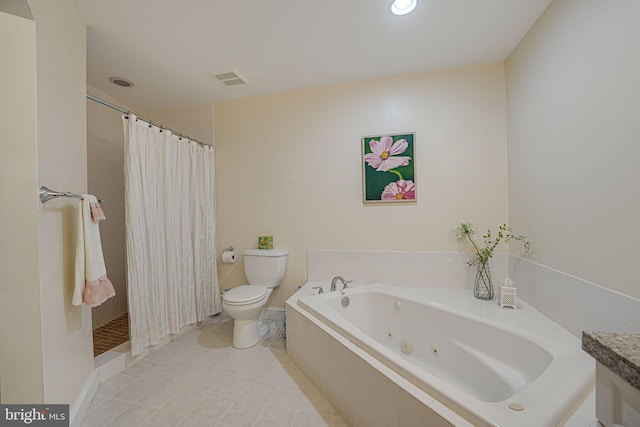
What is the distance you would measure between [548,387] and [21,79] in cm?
244

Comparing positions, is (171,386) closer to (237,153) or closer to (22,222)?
(22,222)

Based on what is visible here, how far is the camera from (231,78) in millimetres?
2371

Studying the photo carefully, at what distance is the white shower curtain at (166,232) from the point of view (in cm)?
195

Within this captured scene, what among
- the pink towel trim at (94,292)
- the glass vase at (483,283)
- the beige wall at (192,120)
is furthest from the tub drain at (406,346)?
the beige wall at (192,120)

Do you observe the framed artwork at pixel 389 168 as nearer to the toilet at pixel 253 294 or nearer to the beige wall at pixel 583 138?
the beige wall at pixel 583 138

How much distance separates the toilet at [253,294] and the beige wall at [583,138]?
208 cm

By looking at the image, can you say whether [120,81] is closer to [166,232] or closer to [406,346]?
[166,232]

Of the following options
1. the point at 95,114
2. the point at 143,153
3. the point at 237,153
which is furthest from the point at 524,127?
the point at 95,114

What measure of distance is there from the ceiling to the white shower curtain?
55 cm

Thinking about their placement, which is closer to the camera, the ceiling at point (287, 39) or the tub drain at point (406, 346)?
the ceiling at point (287, 39)

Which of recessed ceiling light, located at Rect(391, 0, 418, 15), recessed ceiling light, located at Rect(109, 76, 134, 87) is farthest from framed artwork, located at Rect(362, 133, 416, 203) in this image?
recessed ceiling light, located at Rect(109, 76, 134, 87)

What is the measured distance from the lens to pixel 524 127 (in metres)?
1.87

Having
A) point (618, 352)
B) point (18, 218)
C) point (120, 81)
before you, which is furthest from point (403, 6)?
point (120, 81)

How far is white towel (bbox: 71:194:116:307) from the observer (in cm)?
140
